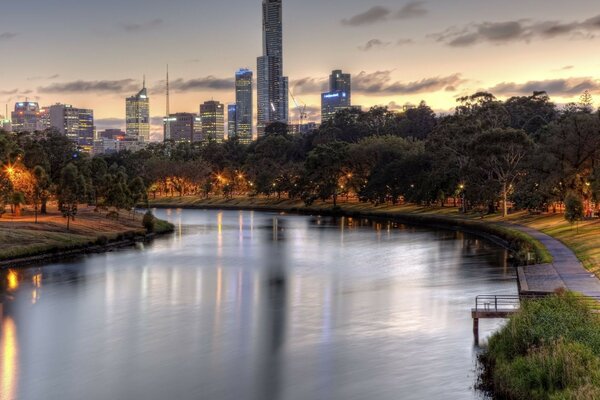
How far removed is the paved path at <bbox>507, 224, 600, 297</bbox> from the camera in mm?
40719

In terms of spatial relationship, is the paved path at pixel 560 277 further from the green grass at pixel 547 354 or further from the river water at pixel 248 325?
the green grass at pixel 547 354

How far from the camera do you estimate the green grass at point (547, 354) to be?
23.0 m

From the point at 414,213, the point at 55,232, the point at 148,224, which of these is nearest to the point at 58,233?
the point at 55,232

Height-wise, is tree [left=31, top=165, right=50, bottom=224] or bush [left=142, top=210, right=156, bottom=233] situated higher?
tree [left=31, top=165, right=50, bottom=224]

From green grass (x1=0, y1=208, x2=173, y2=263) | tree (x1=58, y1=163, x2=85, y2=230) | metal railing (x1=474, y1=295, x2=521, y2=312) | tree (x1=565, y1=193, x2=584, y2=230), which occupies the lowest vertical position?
metal railing (x1=474, y1=295, x2=521, y2=312)

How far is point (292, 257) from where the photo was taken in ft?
249

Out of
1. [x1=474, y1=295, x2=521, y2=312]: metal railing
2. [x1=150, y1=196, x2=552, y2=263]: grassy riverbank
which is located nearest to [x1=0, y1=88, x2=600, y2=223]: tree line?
[x1=150, y1=196, x2=552, y2=263]: grassy riverbank

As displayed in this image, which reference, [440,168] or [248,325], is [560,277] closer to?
[248,325]

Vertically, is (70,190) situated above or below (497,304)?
above

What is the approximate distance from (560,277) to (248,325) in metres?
20.1

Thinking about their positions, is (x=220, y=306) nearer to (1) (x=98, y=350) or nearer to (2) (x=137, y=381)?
(1) (x=98, y=350)

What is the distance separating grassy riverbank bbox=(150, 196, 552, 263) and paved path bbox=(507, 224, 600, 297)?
164 cm

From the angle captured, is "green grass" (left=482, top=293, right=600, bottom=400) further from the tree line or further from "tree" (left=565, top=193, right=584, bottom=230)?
the tree line

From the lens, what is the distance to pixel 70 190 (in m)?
88.2
